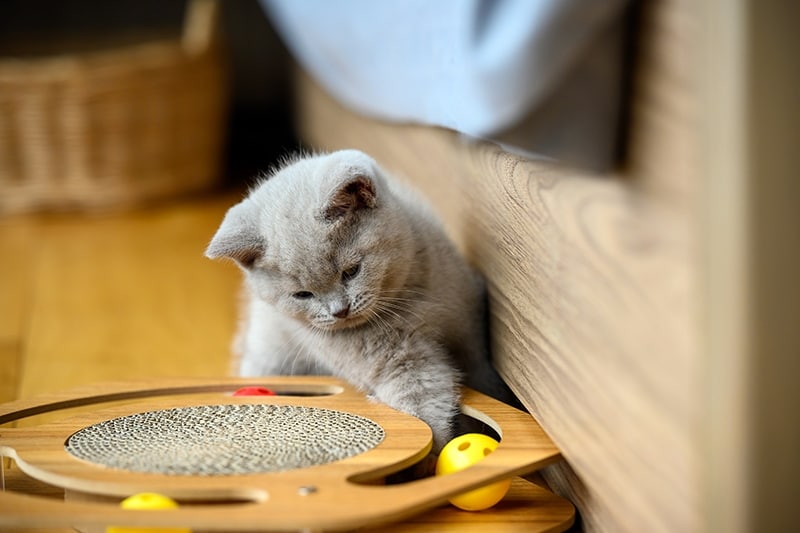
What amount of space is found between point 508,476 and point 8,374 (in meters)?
1.06

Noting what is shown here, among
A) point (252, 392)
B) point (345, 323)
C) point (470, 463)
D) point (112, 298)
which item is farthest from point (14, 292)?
point (470, 463)

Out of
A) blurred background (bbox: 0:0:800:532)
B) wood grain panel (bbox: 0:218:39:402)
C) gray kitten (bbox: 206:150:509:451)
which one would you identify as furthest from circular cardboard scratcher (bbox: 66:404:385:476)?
wood grain panel (bbox: 0:218:39:402)

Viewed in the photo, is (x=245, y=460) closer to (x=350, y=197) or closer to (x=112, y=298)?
(x=350, y=197)

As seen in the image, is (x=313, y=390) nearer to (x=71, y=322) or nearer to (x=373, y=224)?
(x=373, y=224)

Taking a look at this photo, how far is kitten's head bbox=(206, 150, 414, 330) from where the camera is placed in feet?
4.32

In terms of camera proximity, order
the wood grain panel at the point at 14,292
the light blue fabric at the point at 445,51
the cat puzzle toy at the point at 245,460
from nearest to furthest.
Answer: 1. the light blue fabric at the point at 445,51
2. the cat puzzle toy at the point at 245,460
3. the wood grain panel at the point at 14,292

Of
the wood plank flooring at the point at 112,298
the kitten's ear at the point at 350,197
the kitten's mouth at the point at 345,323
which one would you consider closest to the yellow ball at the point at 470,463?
the kitten's mouth at the point at 345,323

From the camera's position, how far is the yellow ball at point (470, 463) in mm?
1146

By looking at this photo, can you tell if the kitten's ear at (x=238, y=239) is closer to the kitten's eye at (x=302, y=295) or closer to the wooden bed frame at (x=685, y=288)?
the kitten's eye at (x=302, y=295)

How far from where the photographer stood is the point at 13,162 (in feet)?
8.89

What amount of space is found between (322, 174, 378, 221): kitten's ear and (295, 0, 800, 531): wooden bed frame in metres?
0.29

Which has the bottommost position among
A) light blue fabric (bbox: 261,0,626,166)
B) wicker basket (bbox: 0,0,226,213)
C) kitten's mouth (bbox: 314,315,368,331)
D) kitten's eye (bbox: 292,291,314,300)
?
wicker basket (bbox: 0,0,226,213)

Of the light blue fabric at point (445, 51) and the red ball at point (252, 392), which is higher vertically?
the light blue fabric at point (445, 51)

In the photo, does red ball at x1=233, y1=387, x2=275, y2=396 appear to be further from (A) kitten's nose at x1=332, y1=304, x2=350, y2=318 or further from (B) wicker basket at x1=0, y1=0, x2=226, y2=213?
(B) wicker basket at x1=0, y1=0, x2=226, y2=213
